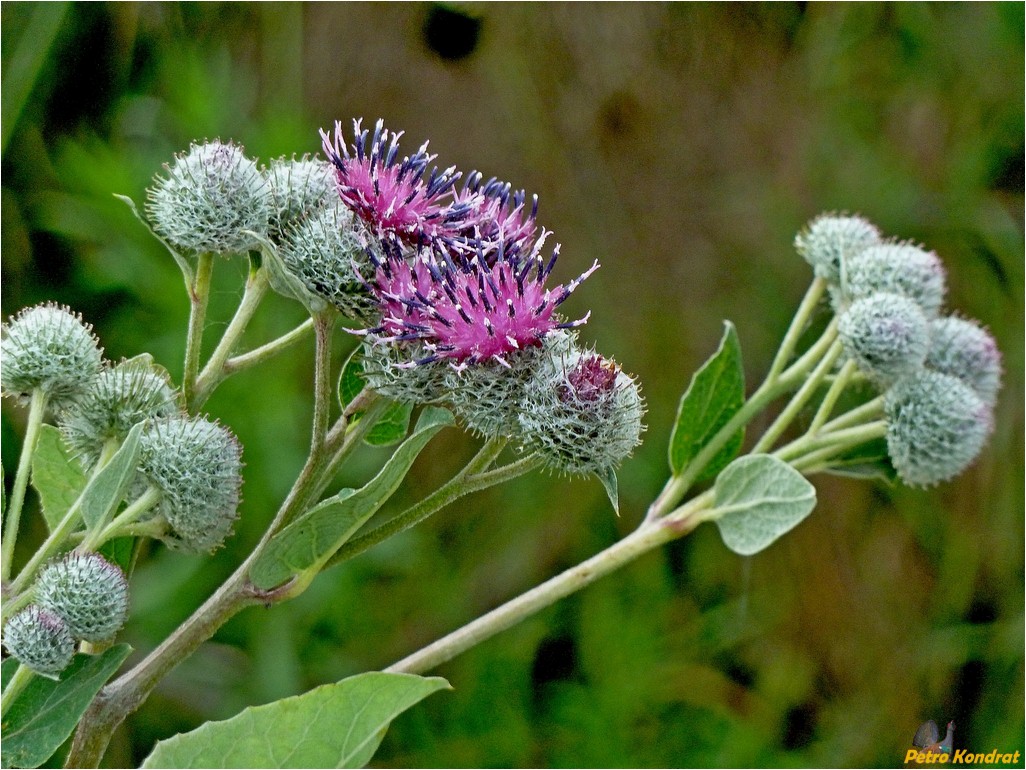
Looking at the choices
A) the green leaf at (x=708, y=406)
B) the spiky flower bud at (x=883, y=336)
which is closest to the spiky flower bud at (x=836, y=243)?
the spiky flower bud at (x=883, y=336)

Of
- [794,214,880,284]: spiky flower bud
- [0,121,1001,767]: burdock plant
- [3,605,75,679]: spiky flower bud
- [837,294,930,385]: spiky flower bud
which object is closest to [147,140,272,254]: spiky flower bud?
[0,121,1001,767]: burdock plant

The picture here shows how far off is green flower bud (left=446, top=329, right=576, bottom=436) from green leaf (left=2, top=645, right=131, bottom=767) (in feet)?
1.37

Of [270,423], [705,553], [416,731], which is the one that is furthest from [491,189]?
[705,553]

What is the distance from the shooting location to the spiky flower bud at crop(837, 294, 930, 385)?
5.02 feet

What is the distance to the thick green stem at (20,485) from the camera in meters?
0.95

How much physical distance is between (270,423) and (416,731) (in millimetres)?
1017

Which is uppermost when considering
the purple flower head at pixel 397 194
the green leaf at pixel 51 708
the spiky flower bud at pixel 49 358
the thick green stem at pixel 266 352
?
the purple flower head at pixel 397 194

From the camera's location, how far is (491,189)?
1.18 metres

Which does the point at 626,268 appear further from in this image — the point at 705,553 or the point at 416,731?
the point at 416,731

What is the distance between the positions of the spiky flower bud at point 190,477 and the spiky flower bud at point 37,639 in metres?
0.16

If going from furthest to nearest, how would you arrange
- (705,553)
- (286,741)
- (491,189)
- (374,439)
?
(705,553)
(374,439)
(491,189)
(286,741)

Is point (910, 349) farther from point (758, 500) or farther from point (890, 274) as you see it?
point (758, 500)

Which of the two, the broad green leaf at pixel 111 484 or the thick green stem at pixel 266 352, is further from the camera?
the thick green stem at pixel 266 352

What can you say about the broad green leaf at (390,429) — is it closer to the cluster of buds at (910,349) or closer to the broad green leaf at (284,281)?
the broad green leaf at (284,281)
